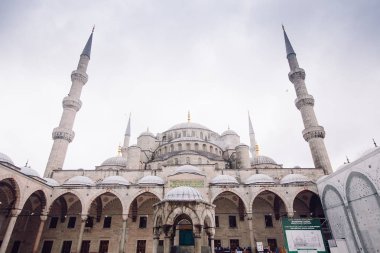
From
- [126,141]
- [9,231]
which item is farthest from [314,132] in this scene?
[9,231]

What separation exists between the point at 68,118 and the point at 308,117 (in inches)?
951

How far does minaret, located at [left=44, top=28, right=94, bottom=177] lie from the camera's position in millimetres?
21586

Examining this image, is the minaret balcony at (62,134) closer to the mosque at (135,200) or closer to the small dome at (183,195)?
the mosque at (135,200)

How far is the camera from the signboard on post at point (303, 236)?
38.7 feet

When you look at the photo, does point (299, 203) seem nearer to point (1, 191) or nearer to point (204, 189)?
point (204, 189)

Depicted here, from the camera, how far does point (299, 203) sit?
19250 mm

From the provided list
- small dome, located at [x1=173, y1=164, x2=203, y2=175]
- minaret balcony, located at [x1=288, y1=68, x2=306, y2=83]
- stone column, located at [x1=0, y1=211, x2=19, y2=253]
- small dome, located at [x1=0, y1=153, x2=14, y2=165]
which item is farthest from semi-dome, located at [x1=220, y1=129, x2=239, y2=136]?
stone column, located at [x1=0, y1=211, x2=19, y2=253]

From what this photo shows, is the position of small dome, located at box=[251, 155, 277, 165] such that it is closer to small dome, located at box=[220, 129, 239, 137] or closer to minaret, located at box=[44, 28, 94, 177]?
small dome, located at box=[220, 129, 239, 137]

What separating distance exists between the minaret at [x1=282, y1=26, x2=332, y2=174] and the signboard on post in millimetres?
10249

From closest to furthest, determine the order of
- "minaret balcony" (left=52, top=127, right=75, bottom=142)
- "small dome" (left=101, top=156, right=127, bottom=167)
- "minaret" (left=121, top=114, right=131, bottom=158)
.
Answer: "minaret balcony" (left=52, top=127, right=75, bottom=142) → "small dome" (left=101, top=156, right=127, bottom=167) → "minaret" (left=121, top=114, right=131, bottom=158)

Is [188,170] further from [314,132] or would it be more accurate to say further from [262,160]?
[314,132]

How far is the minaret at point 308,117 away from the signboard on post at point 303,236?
10.2 metres

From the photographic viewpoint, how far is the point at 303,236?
12125 mm

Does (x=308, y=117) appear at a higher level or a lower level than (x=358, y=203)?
higher
